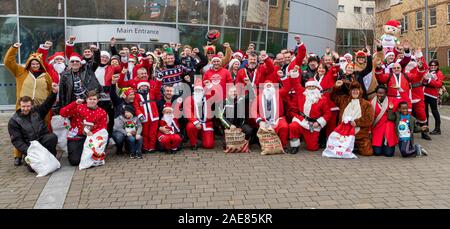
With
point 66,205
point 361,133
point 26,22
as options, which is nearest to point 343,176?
point 361,133

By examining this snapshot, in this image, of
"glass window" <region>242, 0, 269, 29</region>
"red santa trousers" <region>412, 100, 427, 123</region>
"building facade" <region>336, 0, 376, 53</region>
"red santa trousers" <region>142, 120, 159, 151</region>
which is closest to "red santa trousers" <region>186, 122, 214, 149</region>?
"red santa trousers" <region>142, 120, 159, 151</region>

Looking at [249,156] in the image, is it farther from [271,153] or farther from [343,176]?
[343,176]

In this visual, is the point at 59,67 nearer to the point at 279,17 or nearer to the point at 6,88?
the point at 6,88

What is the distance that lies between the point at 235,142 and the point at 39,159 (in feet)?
11.0

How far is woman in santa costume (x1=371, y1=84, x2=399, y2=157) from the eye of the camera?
23.1ft

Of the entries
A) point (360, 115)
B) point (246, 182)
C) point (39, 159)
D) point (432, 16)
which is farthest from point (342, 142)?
point (432, 16)

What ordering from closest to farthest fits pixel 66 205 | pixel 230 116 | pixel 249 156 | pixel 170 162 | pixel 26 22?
pixel 66 205 < pixel 170 162 < pixel 249 156 < pixel 230 116 < pixel 26 22

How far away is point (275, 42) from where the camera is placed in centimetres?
1873

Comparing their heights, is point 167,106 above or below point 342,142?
above

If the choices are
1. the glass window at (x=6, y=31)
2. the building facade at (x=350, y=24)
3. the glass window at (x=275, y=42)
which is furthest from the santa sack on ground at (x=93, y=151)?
the building facade at (x=350, y=24)

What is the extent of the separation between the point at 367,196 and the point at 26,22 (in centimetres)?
1372

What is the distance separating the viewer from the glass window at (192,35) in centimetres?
1606

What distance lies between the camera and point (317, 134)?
7.51 metres

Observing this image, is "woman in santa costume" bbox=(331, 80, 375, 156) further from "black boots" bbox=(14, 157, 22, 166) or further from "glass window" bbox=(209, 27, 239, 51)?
"glass window" bbox=(209, 27, 239, 51)
